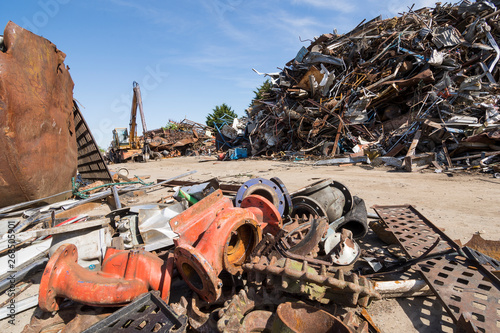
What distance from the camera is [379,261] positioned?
212cm

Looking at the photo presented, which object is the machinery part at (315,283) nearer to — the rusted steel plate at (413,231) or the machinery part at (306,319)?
the machinery part at (306,319)

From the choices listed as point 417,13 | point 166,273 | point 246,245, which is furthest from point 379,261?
point 417,13

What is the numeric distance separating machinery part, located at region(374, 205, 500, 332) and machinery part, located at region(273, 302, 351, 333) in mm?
737

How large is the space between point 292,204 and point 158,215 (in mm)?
1475

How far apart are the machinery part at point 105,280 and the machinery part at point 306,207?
1.46 metres

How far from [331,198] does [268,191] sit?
2.37 feet

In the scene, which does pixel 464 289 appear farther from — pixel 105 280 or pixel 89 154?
pixel 89 154

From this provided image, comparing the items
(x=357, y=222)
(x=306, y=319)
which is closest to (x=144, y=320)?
(x=306, y=319)

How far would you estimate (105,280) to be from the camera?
5.15 ft

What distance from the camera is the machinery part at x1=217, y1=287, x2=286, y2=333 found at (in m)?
1.32

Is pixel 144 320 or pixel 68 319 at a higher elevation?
pixel 144 320

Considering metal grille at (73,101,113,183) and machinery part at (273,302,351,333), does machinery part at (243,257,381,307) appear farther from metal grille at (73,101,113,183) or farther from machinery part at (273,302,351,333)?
metal grille at (73,101,113,183)

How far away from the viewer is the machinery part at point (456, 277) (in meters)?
1.40

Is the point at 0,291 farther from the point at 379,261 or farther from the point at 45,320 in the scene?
the point at 379,261
